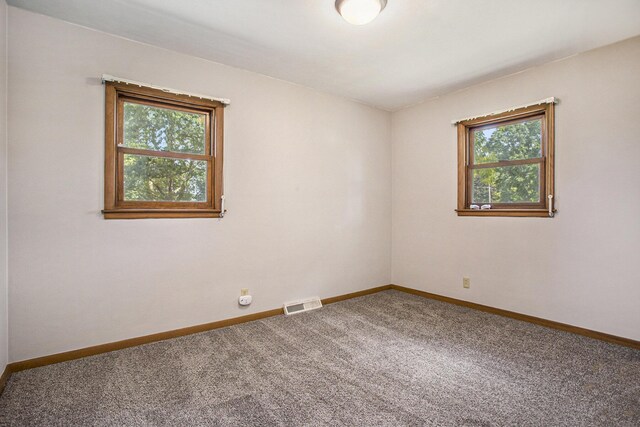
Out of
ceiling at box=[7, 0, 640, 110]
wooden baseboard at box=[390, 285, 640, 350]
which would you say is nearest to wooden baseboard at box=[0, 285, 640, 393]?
wooden baseboard at box=[390, 285, 640, 350]

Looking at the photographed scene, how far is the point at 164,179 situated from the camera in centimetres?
277

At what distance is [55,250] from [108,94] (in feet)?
4.08

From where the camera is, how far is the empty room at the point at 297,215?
199cm

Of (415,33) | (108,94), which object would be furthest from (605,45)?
(108,94)

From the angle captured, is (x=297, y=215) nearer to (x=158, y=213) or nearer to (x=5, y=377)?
(x=158, y=213)

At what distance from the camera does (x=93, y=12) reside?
221 cm

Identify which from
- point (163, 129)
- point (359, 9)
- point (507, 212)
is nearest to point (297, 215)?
point (163, 129)

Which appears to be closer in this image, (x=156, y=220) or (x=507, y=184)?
(x=156, y=220)

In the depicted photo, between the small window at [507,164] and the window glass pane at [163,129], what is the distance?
2.93 meters

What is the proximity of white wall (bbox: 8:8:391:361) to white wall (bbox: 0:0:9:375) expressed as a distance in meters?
0.05

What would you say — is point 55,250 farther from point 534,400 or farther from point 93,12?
point 534,400

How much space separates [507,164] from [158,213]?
352 cm

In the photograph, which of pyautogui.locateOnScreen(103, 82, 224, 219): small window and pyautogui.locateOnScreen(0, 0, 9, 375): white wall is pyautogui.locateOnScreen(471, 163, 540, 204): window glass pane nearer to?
pyautogui.locateOnScreen(103, 82, 224, 219): small window

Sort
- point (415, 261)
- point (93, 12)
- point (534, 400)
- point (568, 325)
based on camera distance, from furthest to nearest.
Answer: point (415, 261) → point (568, 325) → point (93, 12) → point (534, 400)
